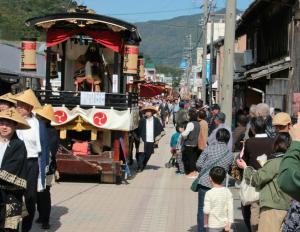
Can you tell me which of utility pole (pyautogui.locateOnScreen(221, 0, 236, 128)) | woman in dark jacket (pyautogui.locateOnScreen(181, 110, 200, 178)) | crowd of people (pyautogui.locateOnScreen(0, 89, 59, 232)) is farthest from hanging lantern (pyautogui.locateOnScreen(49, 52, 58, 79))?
crowd of people (pyautogui.locateOnScreen(0, 89, 59, 232))

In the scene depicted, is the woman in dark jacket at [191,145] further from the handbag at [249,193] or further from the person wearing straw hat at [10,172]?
the person wearing straw hat at [10,172]

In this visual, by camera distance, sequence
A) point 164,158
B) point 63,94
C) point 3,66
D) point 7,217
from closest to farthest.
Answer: point 7,217 < point 63,94 < point 164,158 < point 3,66

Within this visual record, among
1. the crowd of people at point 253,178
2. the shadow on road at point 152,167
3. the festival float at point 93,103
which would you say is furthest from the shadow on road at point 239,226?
the shadow on road at point 152,167

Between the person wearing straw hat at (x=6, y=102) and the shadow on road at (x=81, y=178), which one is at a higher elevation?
the person wearing straw hat at (x=6, y=102)

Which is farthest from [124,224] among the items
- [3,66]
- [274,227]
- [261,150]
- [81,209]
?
[3,66]

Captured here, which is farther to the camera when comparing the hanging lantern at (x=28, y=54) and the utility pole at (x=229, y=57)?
the hanging lantern at (x=28, y=54)

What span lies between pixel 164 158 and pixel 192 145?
18.4 ft

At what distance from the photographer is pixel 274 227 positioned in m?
6.54

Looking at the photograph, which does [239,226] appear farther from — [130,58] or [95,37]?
[95,37]

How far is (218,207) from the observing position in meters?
7.34

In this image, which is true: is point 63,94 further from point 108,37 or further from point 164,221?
point 164,221

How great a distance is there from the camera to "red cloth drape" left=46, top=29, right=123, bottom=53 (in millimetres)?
14648

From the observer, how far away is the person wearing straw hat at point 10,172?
618 centimetres

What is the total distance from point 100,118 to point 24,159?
7.79 metres
